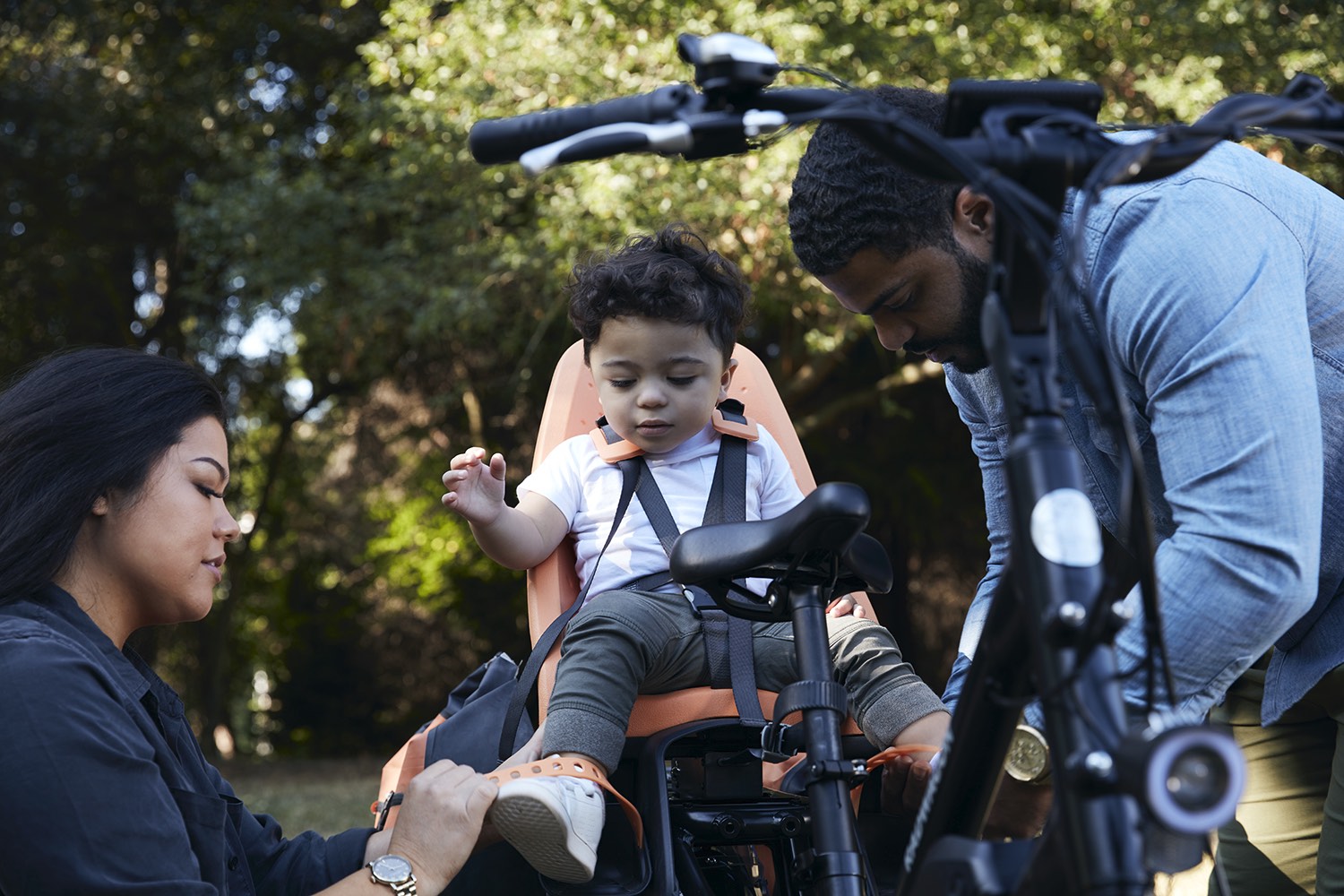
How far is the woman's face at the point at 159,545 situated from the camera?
1915mm

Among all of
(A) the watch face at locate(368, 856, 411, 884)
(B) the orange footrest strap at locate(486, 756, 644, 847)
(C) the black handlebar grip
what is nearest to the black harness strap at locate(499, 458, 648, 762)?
(B) the orange footrest strap at locate(486, 756, 644, 847)

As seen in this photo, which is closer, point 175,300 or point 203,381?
point 203,381

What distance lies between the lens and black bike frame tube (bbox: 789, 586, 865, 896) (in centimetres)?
176

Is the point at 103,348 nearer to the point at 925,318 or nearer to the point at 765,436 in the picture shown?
the point at 925,318

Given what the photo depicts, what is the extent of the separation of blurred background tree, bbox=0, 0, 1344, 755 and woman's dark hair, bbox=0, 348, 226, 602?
204 inches

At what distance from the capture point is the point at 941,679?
11.8 meters

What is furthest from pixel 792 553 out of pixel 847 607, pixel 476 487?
pixel 847 607

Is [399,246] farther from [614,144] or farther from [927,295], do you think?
[614,144]

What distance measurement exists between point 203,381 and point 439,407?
32.5 ft

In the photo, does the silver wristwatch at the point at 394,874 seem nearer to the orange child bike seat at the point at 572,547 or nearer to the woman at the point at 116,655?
the woman at the point at 116,655

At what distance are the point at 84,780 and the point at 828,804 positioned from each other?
938mm

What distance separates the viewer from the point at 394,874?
76.4 inches

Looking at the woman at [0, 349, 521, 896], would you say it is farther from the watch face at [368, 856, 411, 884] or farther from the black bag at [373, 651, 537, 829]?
the black bag at [373, 651, 537, 829]

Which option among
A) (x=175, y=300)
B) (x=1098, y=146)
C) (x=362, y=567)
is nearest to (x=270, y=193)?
(x=175, y=300)
